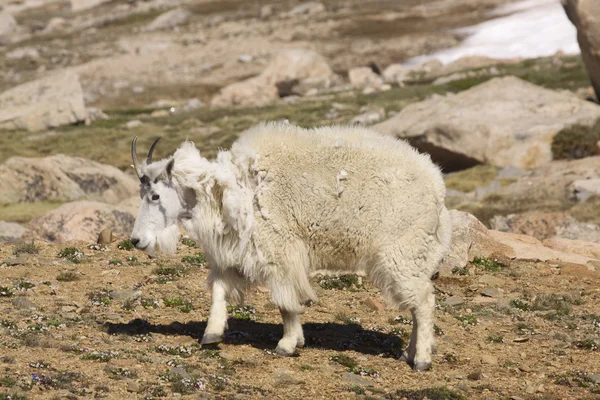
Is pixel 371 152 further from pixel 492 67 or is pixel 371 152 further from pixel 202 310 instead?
pixel 492 67

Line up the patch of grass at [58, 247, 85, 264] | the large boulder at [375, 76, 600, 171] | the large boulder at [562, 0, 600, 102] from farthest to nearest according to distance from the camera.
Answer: the large boulder at [562, 0, 600, 102] → the large boulder at [375, 76, 600, 171] → the patch of grass at [58, 247, 85, 264]

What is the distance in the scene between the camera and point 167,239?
10828mm

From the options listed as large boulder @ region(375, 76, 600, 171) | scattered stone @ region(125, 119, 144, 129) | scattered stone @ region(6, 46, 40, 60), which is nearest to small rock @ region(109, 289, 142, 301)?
large boulder @ region(375, 76, 600, 171)

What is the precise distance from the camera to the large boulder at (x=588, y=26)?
112 ft

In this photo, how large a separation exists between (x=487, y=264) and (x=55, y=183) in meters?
15.2

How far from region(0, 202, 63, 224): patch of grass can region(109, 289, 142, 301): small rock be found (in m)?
13.1

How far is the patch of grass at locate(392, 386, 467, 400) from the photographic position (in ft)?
31.8

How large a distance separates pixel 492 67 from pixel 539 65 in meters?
2.62

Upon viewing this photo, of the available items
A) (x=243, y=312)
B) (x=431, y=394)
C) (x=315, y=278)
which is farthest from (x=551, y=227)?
(x=431, y=394)

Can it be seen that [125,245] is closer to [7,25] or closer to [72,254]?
[72,254]

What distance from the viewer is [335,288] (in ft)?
46.4

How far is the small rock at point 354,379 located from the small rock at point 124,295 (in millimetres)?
3764

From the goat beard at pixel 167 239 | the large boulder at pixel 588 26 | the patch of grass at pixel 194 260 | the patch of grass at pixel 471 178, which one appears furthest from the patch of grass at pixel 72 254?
the large boulder at pixel 588 26

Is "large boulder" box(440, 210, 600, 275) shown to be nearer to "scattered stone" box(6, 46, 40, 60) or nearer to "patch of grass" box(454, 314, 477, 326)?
"patch of grass" box(454, 314, 477, 326)
